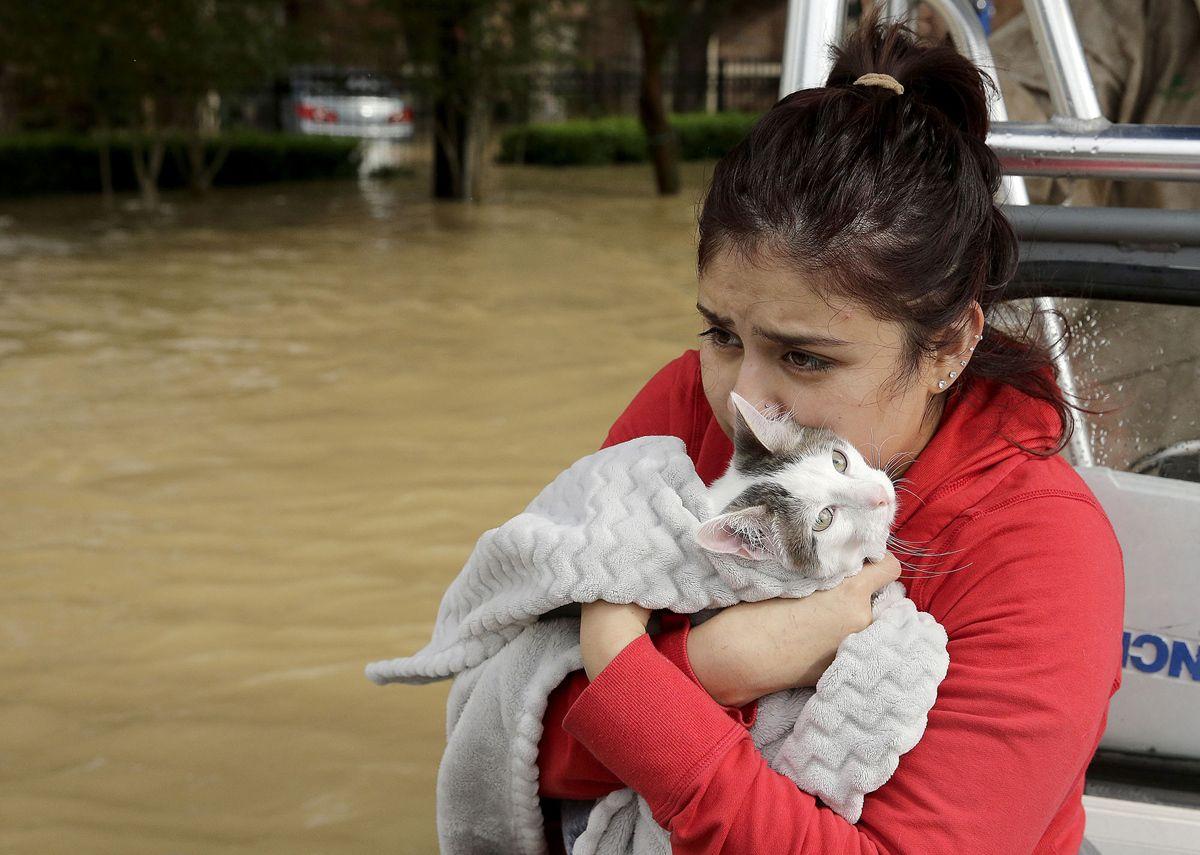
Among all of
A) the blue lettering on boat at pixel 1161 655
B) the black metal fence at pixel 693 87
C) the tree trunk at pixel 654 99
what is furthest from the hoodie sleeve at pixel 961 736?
the black metal fence at pixel 693 87

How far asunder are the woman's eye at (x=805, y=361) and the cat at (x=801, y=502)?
70 millimetres

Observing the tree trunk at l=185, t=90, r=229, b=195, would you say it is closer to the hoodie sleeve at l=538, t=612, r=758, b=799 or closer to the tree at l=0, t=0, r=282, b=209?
the tree at l=0, t=0, r=282, b=209

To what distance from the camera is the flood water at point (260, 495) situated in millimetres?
2760

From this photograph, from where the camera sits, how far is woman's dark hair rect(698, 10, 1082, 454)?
141 centimetres

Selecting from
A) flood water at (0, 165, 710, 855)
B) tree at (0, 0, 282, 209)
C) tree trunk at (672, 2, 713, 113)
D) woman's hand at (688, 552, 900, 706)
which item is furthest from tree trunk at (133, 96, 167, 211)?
tree trunk at (672, 2, 713, 113)

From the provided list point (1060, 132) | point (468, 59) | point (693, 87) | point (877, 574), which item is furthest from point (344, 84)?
point (877, 574)

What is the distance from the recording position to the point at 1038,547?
141 cm

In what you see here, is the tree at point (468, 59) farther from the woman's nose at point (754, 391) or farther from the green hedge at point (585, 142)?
the woman's nose at point (754, 391)

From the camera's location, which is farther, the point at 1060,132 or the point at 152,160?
the point at 152,160

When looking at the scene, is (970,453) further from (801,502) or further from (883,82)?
(883,82)

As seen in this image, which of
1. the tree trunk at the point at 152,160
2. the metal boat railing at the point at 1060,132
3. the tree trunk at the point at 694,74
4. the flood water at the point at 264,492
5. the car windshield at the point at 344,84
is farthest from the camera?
the tree trunk at the point at 694,74

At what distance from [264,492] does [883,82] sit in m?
3.45

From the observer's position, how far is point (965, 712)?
Answer: 4.35ft

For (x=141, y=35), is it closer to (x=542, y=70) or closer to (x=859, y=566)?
(x=542, y=70)
